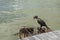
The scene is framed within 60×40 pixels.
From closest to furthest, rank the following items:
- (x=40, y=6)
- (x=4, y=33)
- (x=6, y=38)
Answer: (x=6, y=38) → (x=4, y=33) → (x=40, y=6)

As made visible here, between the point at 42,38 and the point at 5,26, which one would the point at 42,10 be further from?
the point at 42,38

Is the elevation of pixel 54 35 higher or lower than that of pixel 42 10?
higher

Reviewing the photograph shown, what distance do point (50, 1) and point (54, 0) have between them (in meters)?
0.47

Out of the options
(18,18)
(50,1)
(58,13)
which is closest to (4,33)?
(18,18)

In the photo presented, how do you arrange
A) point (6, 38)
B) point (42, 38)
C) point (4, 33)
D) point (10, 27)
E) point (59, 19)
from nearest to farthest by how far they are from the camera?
point (42, 38), point (6, 38), point (4, 33), point (10, 27), point (59, 19)

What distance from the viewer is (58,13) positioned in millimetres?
7398

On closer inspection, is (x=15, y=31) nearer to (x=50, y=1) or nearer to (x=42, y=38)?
(x=42, y=38)

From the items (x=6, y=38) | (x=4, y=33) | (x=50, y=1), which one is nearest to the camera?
(x=6, y=38)

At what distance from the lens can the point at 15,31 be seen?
16.8 feet

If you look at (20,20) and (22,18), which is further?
(22,18)

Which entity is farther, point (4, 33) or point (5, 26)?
point (5, 26)

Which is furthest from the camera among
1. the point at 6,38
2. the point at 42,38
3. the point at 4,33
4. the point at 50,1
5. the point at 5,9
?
the point at 50,1

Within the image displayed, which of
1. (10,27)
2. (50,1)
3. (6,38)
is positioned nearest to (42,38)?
(6,38)

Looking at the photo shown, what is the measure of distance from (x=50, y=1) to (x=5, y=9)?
300cm
